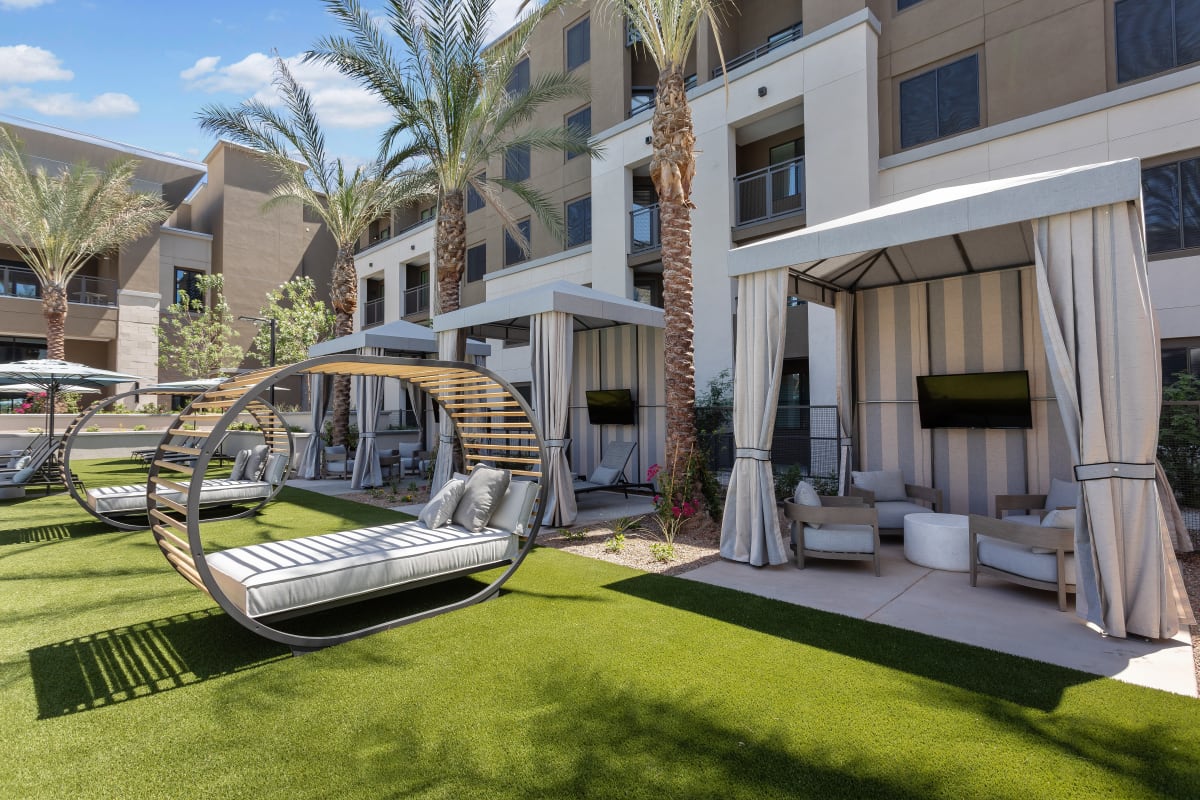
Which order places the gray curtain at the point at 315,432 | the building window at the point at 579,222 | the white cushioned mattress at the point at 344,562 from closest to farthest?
1. the white cushioned mattress at the point at 344,562
2. the gray curtain at the point at 315,432
3. the building window at the point at 579,222

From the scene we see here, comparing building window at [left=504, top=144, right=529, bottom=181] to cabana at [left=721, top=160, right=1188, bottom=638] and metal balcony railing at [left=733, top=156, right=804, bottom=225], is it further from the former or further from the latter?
cabana at [left=721, top=160, right=1188, bottom=638]

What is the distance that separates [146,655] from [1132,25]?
53.2 ft

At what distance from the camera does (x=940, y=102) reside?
489 inches

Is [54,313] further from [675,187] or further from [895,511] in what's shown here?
[895,511]

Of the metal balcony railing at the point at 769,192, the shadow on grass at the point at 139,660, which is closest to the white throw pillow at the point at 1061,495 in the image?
the shadow on grass at the point at 139,660

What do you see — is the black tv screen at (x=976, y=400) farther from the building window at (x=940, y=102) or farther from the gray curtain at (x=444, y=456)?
the building window at (x=940, y=102)

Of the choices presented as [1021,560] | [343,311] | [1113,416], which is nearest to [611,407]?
[1021,560]

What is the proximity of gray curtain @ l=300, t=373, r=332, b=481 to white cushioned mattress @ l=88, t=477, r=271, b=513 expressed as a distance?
5.27 meters

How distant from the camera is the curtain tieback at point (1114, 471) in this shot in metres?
4.27

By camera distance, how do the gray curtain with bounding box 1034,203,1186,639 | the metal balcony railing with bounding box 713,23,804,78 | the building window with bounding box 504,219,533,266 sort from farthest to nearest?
1. the building window with bounding box 504,219,533,266
2. the metal balcony railing with bounding box 713,23,804,78
3. the gray curtain with bounding box 1034,203,1186,639

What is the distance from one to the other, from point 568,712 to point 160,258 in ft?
107

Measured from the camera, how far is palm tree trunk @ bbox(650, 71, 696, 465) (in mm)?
8648

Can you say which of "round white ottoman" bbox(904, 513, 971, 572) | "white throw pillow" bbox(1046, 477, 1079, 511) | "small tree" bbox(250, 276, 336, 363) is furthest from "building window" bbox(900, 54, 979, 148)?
"small tree" bbox(250, 276, 336, 363)

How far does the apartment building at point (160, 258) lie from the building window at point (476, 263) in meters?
10.3
